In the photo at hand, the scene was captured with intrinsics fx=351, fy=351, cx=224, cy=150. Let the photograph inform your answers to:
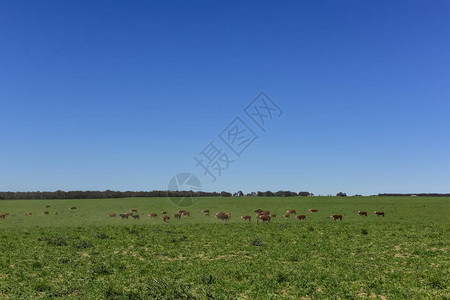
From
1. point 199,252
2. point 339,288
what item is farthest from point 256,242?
point 339,288

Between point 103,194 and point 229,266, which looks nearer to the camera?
point 229,266

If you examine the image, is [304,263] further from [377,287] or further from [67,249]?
[67,249]

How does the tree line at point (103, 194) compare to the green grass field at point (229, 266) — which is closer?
the green grass field at point (229, 266)

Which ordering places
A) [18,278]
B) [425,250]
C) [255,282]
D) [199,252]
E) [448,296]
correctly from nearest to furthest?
1. [448,296]
2. [255,282]
3. [18,278]
4. [425,250]
5. [199,252]

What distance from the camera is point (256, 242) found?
27.1 meters

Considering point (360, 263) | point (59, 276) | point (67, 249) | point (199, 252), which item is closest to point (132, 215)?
point (67, 249)

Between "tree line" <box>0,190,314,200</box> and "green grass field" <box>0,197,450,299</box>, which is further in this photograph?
"tree line" <box>0,190,314,200</box>

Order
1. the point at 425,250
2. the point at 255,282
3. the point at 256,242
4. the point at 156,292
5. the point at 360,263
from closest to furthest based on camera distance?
the point at 156,292
the point at 255,282
the point at 360,263
the point at 425,250
the point at 256,242

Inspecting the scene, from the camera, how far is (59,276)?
18250mm

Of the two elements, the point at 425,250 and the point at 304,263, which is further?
the point at 425,250

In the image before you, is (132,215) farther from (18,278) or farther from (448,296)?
(448,296)

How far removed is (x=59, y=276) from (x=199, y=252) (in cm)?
932

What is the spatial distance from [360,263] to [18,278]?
60.0ft

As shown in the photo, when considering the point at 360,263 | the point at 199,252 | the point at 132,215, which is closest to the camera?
the point at 360,263
